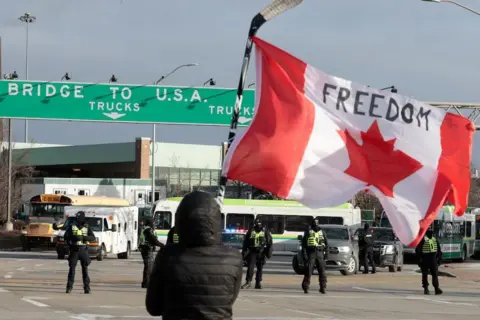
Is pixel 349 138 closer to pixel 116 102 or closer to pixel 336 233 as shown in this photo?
pixel 336 233

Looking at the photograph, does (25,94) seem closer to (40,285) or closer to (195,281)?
(40,285)

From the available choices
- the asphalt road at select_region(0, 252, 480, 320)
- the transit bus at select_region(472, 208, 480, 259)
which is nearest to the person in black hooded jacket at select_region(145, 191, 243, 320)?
the asphalt road at select_region(0, 252, 480, 320)

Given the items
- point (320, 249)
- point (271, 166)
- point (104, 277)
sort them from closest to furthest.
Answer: point (271, 166), point (320, 249), point (104, 277)

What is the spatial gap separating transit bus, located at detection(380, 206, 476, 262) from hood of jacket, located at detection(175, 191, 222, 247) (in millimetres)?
38607

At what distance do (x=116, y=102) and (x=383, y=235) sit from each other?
459 inches

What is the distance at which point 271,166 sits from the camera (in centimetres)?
1002

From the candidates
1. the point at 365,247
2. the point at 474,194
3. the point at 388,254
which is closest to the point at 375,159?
the point at 365,247

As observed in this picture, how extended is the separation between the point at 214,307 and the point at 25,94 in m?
28.0

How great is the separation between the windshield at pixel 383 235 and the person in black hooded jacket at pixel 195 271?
32.0m

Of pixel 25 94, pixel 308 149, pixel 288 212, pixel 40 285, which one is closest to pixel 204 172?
pixel 288 212

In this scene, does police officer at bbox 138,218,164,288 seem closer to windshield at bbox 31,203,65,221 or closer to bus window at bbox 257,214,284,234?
bus window at bbox 257,214,284,234

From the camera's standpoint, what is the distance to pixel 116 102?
33000 mm

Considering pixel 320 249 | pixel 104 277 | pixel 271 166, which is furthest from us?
pixel 104 277

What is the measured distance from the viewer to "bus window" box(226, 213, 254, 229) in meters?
43.9
